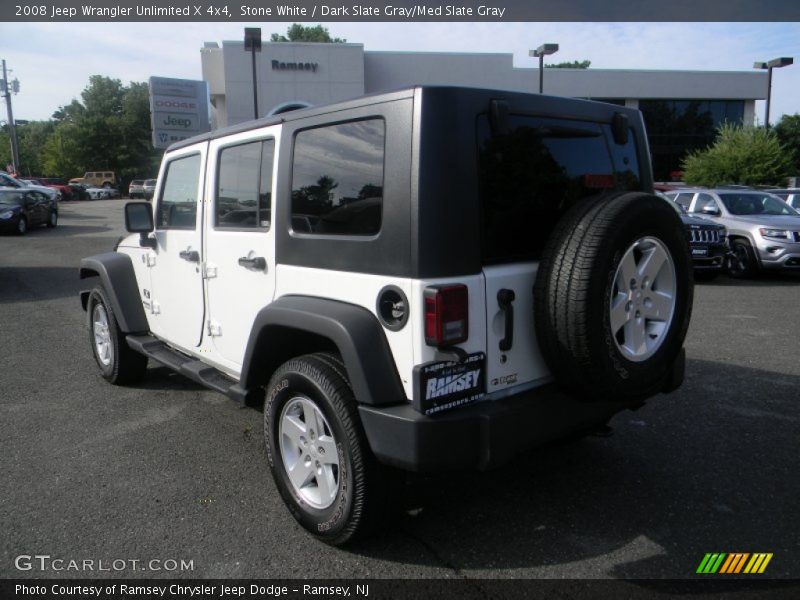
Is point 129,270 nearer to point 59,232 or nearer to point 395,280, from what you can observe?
point 395,280

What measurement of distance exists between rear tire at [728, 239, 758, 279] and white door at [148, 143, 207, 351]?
9901 millimetres

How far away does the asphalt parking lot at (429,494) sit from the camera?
113 inches

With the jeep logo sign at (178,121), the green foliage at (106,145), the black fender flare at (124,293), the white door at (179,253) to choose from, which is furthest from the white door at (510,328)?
the green foliage at (106,145)

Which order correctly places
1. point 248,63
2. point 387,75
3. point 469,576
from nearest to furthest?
point 469,576, point 248,63, point 387,75

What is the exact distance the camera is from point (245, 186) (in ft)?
11.8

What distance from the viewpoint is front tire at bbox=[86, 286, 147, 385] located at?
5109mm

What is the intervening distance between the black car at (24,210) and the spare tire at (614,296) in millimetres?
19174

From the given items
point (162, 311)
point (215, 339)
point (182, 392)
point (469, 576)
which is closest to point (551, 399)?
point (469, 576)

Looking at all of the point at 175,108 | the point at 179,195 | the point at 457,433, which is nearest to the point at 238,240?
the point at 179,195

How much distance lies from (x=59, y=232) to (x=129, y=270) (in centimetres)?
1700

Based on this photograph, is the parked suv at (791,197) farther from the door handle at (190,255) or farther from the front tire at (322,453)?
the front tire at (322,453)

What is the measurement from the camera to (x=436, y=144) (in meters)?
2.53

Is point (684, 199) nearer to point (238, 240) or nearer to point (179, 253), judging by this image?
point (179, 253)
